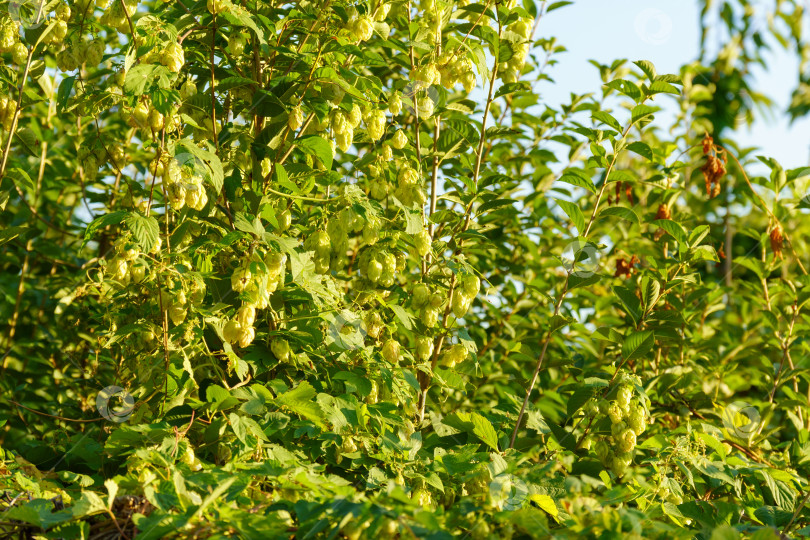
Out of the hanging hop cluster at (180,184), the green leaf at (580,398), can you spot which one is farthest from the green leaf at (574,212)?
the hanging hop cluster at (180,184)

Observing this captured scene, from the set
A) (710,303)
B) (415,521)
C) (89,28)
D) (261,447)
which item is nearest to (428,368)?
(261,447)

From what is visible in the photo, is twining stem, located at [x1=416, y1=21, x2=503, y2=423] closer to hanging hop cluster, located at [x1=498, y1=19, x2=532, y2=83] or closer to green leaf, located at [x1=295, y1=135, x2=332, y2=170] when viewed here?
hanging hop cluster, located at [x1=498, y1=19, x2=532, y2=83]

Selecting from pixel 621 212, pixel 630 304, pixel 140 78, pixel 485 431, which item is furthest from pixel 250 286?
pixel 630 304

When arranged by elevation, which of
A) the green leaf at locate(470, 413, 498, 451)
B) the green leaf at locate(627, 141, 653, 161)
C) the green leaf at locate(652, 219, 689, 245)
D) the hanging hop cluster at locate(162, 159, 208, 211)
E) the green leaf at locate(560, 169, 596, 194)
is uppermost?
the green leaf at locate(627, 141, 653, 161)

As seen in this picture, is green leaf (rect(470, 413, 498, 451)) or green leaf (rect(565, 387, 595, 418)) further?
green leaf (rect(565, 387, 595, 418))

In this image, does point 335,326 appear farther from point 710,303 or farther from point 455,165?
point 710,303

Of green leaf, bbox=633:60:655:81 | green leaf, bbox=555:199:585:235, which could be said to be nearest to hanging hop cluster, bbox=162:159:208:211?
green leaf, bbox=555:199:585:235

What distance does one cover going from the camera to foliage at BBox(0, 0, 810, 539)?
5.32ft

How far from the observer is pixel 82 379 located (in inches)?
112

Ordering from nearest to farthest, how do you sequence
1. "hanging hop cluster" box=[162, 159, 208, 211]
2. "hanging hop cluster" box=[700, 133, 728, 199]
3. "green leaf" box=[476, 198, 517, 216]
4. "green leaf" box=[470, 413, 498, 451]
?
1. "hanging hop cluster" box=[162, 159, 208, 211]
2. "green leaf" box=[470, 413, 498, 451]
3. "green leaf" box=[476, 198, 517, 216]
4. "hanging hop cluster" box=[700, 133, 728, 199]

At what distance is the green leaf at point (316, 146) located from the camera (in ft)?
6.87

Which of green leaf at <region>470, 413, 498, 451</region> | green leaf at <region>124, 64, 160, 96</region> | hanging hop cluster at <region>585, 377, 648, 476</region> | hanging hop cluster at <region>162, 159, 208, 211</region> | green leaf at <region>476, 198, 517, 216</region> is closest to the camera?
green leaf at <region>124, 64, 160, 96</region>

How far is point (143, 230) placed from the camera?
5.66 feet

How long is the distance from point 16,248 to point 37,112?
2.06ft
